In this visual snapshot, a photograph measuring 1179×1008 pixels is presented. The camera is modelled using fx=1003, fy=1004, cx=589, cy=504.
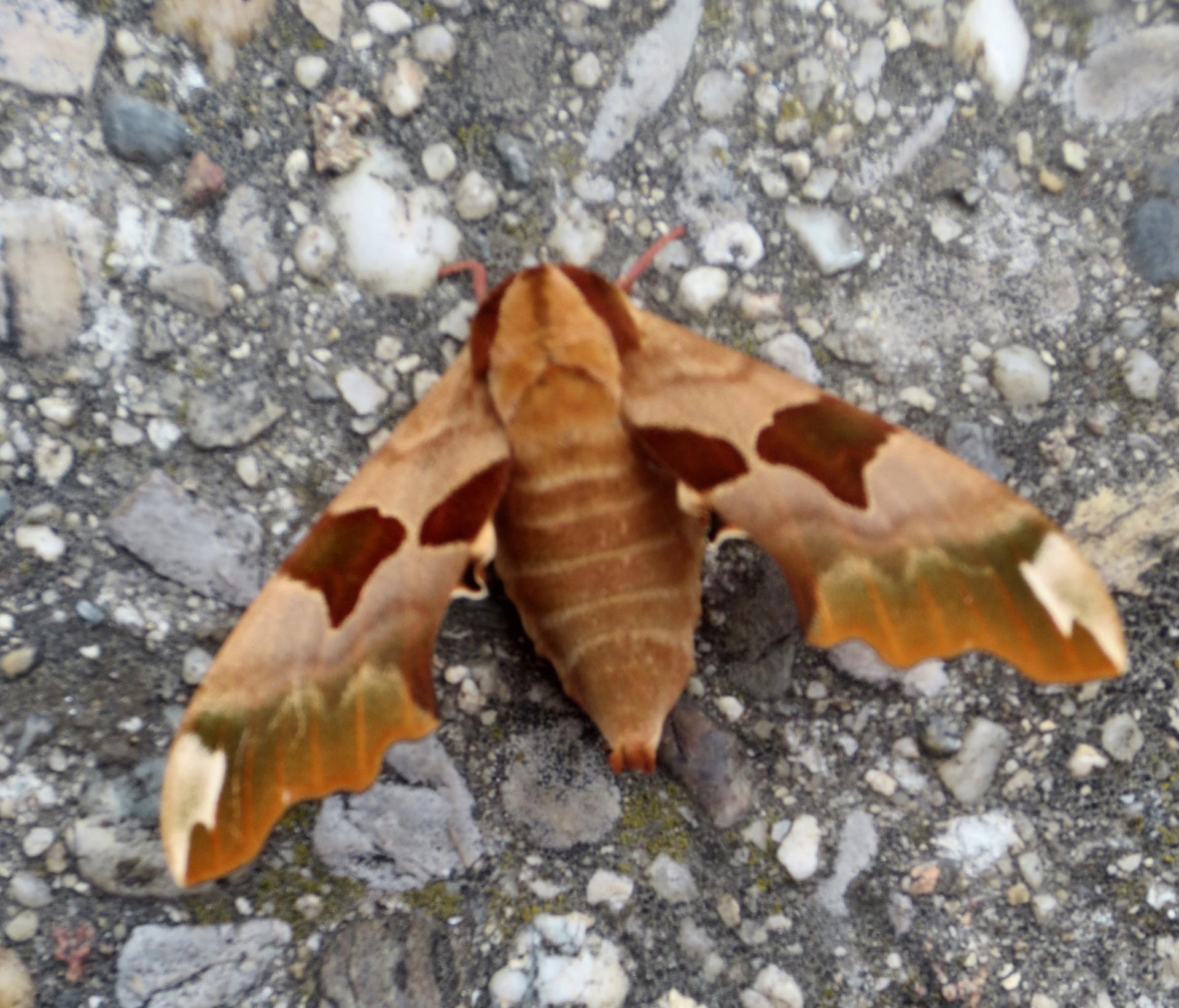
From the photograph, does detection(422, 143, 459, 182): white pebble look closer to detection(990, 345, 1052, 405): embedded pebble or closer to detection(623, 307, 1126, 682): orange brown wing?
detection(623, 307, 1126, 682): orange brown wing

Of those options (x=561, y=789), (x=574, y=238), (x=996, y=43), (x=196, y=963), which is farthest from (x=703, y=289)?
(x=196, y=963)

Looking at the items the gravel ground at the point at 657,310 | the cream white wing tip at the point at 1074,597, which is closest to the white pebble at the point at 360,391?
the gravel ground at the point at 657,310

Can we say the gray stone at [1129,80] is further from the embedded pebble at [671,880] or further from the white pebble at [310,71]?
the embedded pebble at [671,880]

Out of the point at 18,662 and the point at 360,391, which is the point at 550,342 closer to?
the point at 360,391

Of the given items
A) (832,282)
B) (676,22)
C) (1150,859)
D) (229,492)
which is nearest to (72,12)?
(229,492)

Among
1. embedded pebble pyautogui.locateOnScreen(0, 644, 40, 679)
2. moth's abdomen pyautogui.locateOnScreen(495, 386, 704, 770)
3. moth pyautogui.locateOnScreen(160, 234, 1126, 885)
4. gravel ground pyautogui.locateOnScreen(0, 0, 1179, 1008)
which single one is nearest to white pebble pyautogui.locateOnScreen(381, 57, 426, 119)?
gravel ground pyautogui.locateOnScreen(0, 0, 1179, 1008)

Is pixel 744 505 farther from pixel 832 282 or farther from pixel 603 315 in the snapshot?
pixel 832 282
